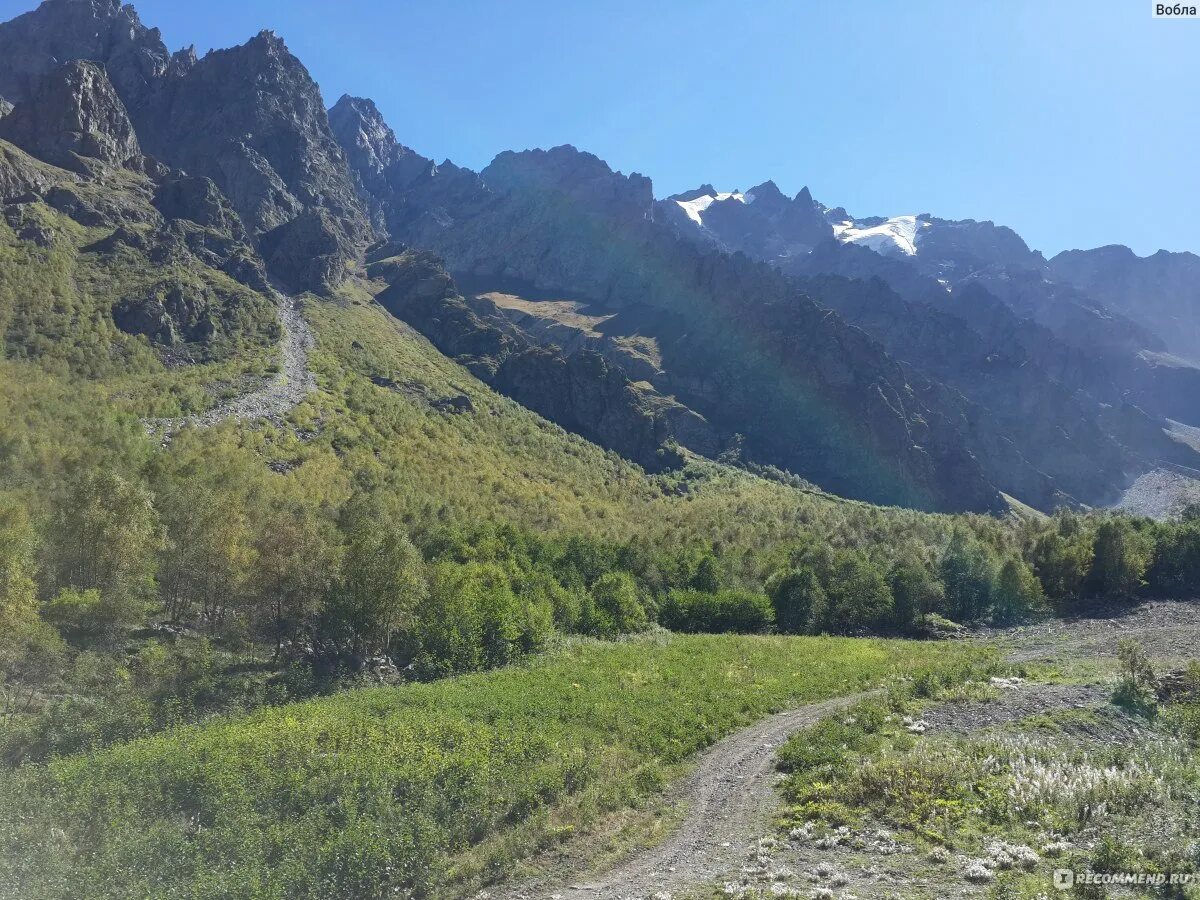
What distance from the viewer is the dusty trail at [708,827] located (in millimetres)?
17844

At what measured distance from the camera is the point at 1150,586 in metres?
81.1

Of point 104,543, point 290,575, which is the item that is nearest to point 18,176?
point 104,543

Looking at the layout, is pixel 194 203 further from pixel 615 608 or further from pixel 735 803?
pixel 735 803

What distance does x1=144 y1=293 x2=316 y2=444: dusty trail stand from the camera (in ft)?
269

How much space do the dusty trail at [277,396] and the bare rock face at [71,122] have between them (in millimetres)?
80498

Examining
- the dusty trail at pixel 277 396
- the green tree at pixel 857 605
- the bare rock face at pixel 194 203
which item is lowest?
the green tree at pixel 857 605

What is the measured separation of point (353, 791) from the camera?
21.3m

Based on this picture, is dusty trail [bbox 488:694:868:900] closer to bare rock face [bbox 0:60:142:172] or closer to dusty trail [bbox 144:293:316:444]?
dusty trail [bbox 144:293:316:444]

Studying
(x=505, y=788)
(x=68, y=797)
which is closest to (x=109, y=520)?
(x=68, y=797)

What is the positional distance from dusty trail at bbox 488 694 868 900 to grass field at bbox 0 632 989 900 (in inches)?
51.9

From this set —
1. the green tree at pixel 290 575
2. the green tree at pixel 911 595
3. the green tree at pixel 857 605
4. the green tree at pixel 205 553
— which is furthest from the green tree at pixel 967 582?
A: the green tree at pixel 205 553

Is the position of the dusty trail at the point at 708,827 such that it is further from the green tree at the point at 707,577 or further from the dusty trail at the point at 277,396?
the dusty trail at the point at 277,396

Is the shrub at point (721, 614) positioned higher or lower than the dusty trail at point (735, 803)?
lower

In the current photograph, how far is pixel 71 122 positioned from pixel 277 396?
137 meters
